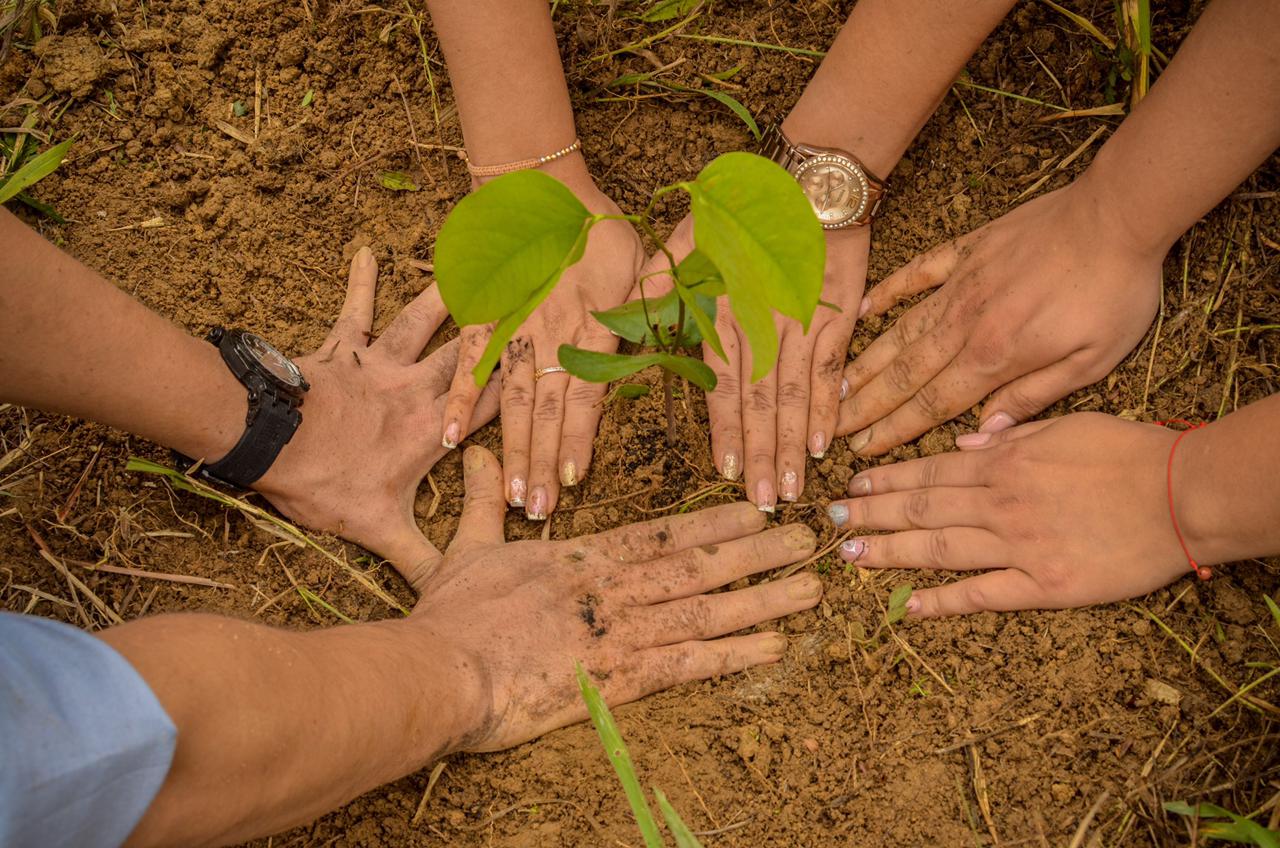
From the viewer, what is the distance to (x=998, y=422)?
147 cm

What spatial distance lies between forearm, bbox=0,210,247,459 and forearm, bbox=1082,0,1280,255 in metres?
1.35

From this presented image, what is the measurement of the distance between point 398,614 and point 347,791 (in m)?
0.41

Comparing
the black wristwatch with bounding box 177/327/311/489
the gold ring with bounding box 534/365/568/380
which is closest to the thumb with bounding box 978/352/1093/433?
the gold ring with bounding box 534/365/568/380

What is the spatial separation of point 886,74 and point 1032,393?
55 centimetres

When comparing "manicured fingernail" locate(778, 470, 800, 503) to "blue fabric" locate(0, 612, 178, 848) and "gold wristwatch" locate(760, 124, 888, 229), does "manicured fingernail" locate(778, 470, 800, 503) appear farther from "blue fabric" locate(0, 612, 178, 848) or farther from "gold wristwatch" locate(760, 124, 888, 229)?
"blue fabric" locate(0, 612, 178, 848)

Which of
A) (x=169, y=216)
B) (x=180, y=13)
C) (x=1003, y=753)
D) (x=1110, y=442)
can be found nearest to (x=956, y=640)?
(x=1003, y=753)

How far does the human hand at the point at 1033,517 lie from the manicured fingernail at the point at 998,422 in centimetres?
1

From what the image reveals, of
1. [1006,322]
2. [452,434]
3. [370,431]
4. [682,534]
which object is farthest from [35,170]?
[1006,322]

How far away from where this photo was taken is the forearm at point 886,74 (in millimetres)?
1405

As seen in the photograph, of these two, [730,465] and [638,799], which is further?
[730,465]

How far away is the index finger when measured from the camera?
147 cm

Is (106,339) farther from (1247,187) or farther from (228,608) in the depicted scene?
(1247,187)

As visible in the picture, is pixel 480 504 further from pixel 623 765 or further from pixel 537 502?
pixel 623 765

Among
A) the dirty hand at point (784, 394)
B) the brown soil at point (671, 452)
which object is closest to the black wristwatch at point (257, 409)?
the brown soil at point (671, 452)
